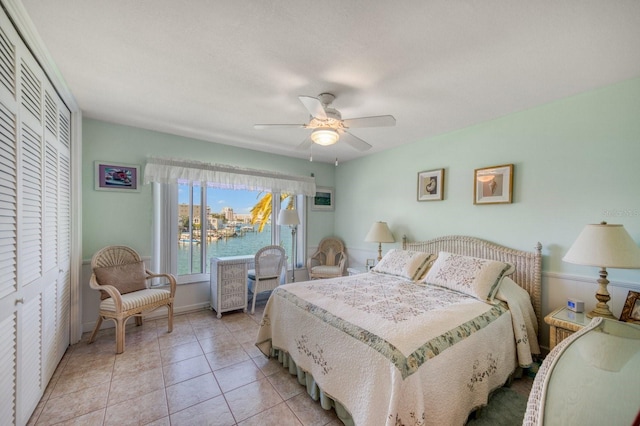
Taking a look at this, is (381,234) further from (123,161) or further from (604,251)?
(123,161)

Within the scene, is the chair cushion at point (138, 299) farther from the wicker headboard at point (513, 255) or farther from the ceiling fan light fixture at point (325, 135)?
the wicker headboard at point (513, 255)

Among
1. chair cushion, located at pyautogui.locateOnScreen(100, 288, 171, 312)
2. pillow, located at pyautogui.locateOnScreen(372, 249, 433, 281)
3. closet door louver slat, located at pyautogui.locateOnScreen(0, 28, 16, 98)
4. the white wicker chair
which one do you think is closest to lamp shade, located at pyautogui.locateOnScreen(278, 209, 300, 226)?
the white wicker chair

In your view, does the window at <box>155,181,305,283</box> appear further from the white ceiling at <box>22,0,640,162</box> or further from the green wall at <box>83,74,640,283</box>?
the white ceiling at <box>22,0,640,162</box>

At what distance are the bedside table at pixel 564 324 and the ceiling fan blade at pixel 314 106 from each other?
2353 millimetres

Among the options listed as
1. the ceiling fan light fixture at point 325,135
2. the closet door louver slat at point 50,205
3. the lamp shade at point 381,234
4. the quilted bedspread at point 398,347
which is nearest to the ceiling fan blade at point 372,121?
the ceiling fan light fixture at point 325,135

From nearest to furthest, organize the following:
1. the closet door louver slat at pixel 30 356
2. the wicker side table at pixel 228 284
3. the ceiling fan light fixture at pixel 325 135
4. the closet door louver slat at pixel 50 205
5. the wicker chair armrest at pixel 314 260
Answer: the closet door louver slat at pixel 30 356 → the closet door louver slat at pixel 50 205 → the ceiling fan light fixture at pixel 325 135 → the wicker side table at pixel 228 284 → the wicker chair armrest at pixel 314 260

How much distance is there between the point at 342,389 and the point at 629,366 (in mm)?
1313

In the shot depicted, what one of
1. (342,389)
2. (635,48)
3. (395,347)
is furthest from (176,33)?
(635,48)

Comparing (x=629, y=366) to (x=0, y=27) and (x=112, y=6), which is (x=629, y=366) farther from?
(x=0, y=27)

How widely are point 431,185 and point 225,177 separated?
2.88 m

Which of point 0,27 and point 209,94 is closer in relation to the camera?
point 0,27

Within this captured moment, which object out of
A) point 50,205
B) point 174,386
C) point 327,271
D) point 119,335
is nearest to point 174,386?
point 174,386

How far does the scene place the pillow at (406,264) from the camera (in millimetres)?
2863

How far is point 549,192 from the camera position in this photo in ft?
8.03
